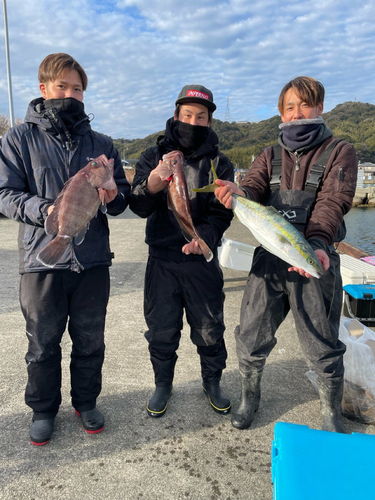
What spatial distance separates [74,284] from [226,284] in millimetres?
4590

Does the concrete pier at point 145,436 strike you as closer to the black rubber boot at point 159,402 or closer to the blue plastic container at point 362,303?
the black rubber boot at point 159,402

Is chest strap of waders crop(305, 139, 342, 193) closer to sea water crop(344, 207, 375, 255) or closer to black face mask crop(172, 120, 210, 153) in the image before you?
black face mask crop(172, 120, 210, 153)

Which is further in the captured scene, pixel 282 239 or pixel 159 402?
pixel 159 402

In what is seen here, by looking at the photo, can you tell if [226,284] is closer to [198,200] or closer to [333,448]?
[198,200]

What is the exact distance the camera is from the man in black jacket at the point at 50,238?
2.70m

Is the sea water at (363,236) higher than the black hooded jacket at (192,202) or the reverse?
the reverse

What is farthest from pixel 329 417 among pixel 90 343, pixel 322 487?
pixel 90 343

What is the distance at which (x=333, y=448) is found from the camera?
1.71 meters

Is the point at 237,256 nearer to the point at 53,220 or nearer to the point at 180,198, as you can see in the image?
the point at 180,198

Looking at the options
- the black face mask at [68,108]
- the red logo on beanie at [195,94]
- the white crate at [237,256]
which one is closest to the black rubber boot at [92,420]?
the black face mask at [68,108]

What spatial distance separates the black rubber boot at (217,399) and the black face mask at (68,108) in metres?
2.70

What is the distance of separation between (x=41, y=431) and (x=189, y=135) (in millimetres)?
2844

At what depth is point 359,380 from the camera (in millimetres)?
3129

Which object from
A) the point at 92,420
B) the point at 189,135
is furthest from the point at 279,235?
the point at 92,420
